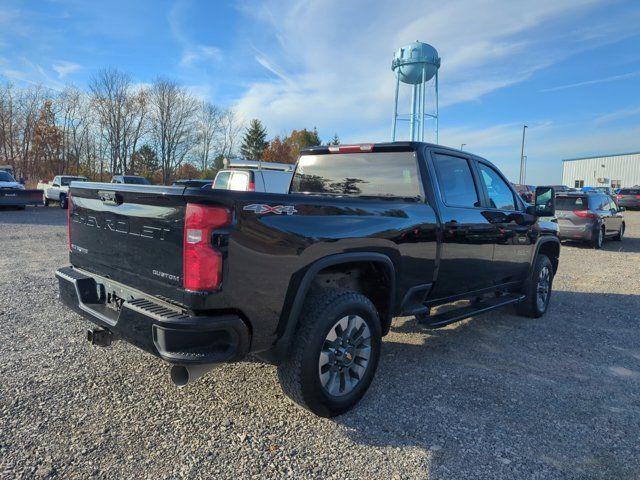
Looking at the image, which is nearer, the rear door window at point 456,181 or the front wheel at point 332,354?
the front wheel at point 332,354

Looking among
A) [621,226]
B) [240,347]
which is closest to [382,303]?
[240,347]

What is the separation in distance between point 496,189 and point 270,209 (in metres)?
3.24

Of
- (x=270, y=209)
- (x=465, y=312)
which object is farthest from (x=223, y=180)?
(x=270, y=209)

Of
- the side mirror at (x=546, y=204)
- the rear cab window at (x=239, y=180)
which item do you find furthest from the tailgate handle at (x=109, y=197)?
the rear cab window at (x=239, y=180)

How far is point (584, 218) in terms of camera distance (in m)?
12.6

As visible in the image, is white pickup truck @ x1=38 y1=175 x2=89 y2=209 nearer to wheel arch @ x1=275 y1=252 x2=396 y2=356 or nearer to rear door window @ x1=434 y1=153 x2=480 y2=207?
rear door window @ x1=434 y1=153 x2=480 y2=207

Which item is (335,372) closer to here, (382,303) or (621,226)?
(382,303)

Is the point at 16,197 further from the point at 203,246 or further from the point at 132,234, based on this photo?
the point at 203,246

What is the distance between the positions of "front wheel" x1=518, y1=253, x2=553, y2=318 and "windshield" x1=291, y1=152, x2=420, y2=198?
2547 mm

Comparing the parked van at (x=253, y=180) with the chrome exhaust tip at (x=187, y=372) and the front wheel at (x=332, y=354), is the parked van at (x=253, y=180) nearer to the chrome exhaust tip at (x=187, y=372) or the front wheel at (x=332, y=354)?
the front wheel at (x=332, y=354)

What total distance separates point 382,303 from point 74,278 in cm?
235

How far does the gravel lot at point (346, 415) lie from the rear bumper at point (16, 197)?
1728cm

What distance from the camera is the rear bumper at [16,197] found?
19.2m

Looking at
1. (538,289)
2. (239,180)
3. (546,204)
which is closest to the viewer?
(546,204)
